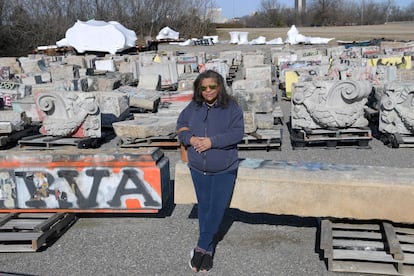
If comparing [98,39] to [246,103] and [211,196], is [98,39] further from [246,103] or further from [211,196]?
[211,196]

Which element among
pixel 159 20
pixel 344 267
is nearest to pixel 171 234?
pixel 344 267

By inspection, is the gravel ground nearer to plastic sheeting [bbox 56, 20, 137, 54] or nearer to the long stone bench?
the long stone bench

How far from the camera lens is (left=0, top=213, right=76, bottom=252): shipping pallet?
4.41m

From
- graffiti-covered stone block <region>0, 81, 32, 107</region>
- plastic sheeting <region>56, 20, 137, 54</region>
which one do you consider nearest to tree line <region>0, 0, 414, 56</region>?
plastic sheeting <region>56, 20, 137, 54</region>

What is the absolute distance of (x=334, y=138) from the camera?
8.09m

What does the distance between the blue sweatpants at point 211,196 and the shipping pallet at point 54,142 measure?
16.2 feet

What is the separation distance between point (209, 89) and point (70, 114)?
5782 millimetres

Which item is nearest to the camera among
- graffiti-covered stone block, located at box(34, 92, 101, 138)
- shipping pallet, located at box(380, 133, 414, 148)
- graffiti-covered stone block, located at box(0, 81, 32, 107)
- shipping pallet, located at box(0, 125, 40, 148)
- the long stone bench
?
the long stone bench

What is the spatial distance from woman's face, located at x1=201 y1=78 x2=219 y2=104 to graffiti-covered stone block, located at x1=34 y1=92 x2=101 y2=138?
5.34m

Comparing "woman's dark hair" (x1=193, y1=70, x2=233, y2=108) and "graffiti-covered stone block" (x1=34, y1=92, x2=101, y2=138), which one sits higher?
"woman's dark hair" (x1=193, y1=70, x2=233, y2=108)

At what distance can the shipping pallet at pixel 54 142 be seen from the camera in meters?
8.35

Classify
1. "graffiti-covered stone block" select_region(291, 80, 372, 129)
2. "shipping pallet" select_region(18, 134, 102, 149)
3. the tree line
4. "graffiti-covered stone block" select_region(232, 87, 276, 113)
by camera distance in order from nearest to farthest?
1. "graffiti-covered stone block" select_region(291, 80, 372, 129)
2. "shipping pallet" select_region(18, 134, 102, 149)
3. "graffiti-covered stone block" select_region(232, 87, 276, 113)
4. the tree line

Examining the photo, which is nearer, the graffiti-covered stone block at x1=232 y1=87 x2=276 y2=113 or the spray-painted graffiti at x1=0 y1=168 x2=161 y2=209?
the spray-painted graffiti at x1=0 y1=168 x2=161 y2=209

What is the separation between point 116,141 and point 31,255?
497 centimetres
